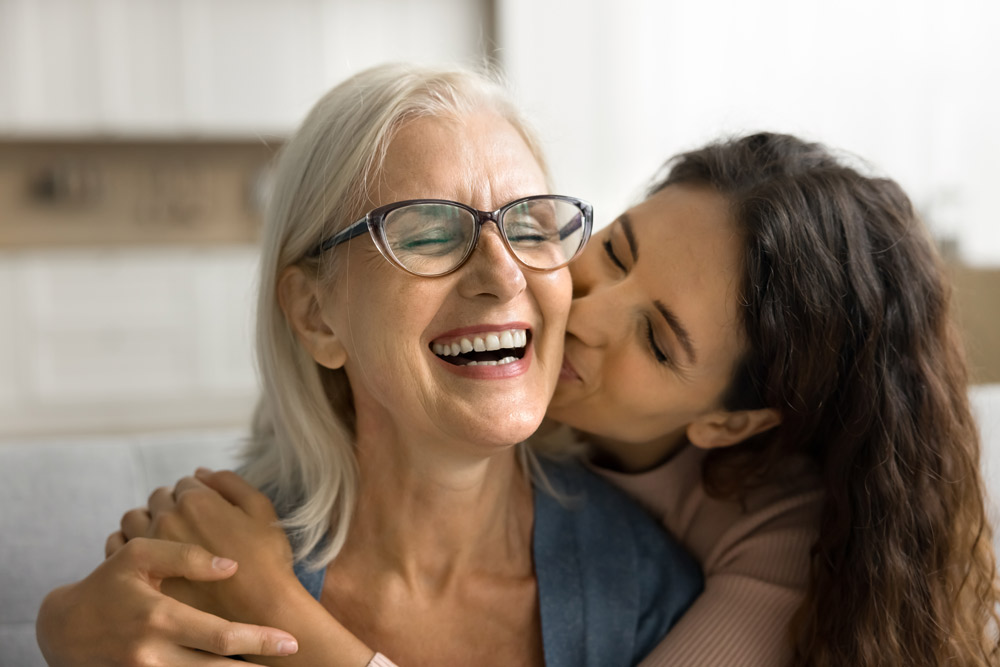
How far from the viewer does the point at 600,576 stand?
1557 mm

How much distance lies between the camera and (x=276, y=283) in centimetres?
145

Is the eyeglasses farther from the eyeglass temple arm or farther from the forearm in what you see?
the forearm

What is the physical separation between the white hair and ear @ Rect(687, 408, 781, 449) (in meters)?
0.52

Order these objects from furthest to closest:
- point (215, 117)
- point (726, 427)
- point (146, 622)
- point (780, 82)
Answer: point (215, 117) < point (780, 82) < point (726, 427) < point (146, 622)

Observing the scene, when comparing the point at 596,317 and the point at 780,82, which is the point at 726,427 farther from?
the point at 780,82

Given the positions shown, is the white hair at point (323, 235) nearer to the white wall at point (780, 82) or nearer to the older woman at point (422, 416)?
the older woman at point (422, 416)

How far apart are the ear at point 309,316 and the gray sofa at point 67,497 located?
53 centimetres

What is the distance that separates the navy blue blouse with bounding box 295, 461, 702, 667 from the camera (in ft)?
4.87

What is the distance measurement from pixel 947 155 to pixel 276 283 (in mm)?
3968

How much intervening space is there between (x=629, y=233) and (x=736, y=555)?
0.58 m

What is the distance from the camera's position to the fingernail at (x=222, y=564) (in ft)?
4.31

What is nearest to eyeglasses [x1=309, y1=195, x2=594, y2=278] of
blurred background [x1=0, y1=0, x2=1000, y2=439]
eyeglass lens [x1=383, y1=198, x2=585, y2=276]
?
eyeglass lens [x1=383, y1=198, x2=585, y2=276]

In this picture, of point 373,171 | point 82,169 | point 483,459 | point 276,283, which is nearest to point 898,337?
point 483,459

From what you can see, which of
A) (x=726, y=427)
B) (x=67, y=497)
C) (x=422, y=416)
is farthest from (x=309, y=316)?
(x=726, y=427)
